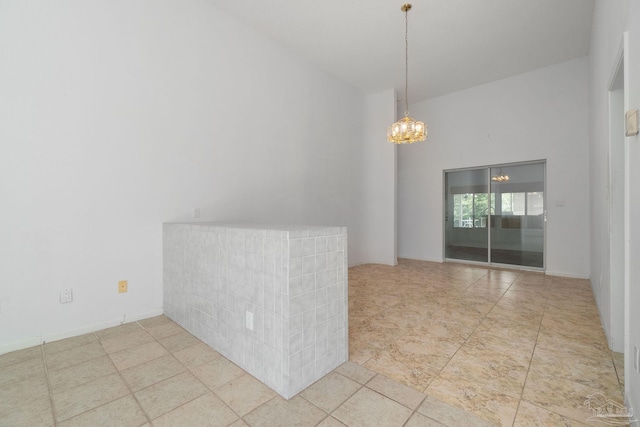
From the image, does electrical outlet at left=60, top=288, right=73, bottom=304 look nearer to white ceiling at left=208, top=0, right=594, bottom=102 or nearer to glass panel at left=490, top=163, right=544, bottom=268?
white ceiling at left=208, top=0, right=594, bottom=102

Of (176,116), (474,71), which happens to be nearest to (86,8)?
(176,116)

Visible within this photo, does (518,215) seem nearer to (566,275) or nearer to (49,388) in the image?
(566,275)

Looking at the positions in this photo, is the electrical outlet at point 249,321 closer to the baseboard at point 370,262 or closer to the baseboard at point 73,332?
the baseboard at point 73,332

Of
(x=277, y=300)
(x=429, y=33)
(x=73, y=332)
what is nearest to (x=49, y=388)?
(x=73, y=332)

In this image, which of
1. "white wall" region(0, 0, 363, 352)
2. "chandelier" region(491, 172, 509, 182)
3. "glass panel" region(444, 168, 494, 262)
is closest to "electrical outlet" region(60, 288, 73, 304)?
"white wall" region(0, 0, 363, 352)

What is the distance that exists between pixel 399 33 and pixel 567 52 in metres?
2.83

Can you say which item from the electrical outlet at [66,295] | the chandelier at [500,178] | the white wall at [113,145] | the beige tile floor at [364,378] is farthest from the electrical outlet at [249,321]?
the chandelier at [500,178]

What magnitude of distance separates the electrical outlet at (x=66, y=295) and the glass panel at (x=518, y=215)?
6434mm

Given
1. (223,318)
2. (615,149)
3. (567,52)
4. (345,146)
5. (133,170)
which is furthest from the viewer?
(345,146)

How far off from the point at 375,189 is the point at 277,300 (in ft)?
14.7

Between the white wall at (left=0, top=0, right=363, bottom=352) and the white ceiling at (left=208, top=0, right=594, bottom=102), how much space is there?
0.57 metres

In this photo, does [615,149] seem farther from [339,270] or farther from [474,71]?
[474,71]

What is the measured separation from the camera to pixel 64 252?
2359 mm

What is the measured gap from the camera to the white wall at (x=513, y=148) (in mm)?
4457
